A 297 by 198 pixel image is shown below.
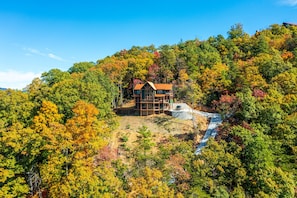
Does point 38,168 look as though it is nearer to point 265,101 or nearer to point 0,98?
point 0,98

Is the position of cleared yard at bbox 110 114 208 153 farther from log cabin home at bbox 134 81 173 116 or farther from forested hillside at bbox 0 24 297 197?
forested hillside at bbox 0 24 297 197

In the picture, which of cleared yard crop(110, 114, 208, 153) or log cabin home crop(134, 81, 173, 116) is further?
log cabin home crop(134, 81, 173, 116)

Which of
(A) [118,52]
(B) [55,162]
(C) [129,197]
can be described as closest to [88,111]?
(B) [55,162]

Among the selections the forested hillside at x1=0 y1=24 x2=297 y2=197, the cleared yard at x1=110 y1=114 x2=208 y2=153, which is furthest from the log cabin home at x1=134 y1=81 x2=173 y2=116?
the forested hillside at x1=0 y1=24 x2=297 y2=197

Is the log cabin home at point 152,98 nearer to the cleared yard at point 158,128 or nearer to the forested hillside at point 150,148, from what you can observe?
the cleared yard at point 158,128

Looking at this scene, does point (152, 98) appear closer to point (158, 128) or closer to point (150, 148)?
point (158, 128)

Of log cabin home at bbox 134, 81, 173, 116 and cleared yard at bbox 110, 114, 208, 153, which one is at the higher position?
log cabin home at bbox 134, 81, 173, 116

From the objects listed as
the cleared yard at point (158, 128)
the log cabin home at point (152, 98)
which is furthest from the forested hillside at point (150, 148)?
the log cabin home at point (152, 98)
